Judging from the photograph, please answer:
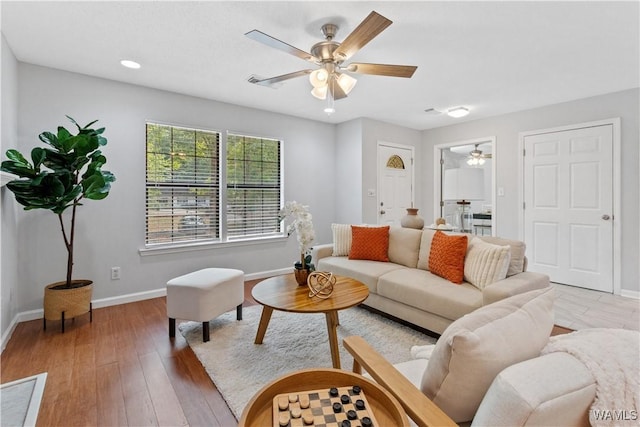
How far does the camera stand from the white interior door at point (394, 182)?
507cm

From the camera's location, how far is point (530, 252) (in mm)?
4395

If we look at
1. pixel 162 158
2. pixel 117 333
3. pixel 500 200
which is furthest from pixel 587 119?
pixel 117 333

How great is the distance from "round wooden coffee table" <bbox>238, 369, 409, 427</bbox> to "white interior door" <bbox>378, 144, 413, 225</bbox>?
4224 millimetres

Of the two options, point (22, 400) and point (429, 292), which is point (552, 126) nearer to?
point (429, 292)

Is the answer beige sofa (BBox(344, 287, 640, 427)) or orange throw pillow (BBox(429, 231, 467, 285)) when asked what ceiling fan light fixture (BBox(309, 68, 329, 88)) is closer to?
orange throw pillow (BBox(429, 231, 467, 285))

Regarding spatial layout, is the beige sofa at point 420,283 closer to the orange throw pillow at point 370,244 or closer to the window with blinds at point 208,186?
the orange throw pillow at point 370,244

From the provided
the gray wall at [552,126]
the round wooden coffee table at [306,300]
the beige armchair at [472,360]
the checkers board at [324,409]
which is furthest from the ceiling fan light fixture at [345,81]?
the gray wall at [552,126]

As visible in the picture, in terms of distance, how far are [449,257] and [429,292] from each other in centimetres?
44

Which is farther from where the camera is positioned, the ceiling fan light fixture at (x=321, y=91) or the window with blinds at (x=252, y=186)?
the window with blinds at (x=252, y=186)

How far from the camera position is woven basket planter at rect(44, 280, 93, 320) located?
260 centimetres

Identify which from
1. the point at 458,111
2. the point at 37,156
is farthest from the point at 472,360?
the point at 458,111

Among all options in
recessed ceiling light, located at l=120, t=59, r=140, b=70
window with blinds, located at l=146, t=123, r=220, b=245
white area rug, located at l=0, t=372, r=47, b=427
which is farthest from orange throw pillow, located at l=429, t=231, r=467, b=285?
recessed ceiling light, located at l=120, t=59, r=140, b=70

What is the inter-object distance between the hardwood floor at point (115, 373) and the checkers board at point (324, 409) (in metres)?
1.00

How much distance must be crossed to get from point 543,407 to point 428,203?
5.19 m
